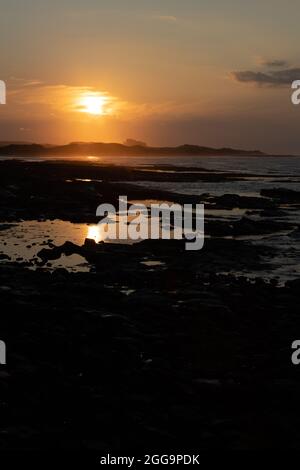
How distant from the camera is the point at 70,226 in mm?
32406

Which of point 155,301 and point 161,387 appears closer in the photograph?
point 161,387

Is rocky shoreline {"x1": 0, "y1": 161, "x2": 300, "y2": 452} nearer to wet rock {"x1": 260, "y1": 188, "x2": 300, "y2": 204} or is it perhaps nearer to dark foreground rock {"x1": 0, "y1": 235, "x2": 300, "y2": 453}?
dark foreground rock {"x1": 0, "y1": 235, "x2": 300, "y2": 453}

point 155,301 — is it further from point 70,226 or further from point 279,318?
point 70,226

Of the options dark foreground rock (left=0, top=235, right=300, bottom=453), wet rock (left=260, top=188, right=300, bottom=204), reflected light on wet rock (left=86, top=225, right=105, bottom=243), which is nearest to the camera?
dark foreground rock (left=0, top=235, right=300, bottom=453)

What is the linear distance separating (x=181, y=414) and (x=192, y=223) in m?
24.9

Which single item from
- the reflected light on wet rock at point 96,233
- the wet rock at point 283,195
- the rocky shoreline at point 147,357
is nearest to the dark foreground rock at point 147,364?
the rocky shoreline at point 147,357

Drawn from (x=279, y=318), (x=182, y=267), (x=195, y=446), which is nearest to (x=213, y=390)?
(x=195, y=446)

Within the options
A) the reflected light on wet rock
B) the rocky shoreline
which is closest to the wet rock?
the reflected light on wet rock

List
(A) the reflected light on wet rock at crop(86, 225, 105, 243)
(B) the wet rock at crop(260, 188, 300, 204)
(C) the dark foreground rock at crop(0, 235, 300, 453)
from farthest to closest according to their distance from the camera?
1. (B) the wet rock at crop(260, 188, 300, 204)
2. (A) the reflected light on wet rock at crop(86, 225, 105, 243)
3. (C) the dark foreground rock at crop(0, 235, 300, 453)

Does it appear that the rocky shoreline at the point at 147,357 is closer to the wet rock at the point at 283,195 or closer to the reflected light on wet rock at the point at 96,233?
the reflected light on wet rock at the point at 96,233

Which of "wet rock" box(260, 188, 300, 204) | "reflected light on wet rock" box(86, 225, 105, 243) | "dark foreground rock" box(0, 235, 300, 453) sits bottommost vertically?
"dark foreground rock" box(0, 235, 300, 453)

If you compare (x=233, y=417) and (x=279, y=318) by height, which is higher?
(x=279, y=318)
